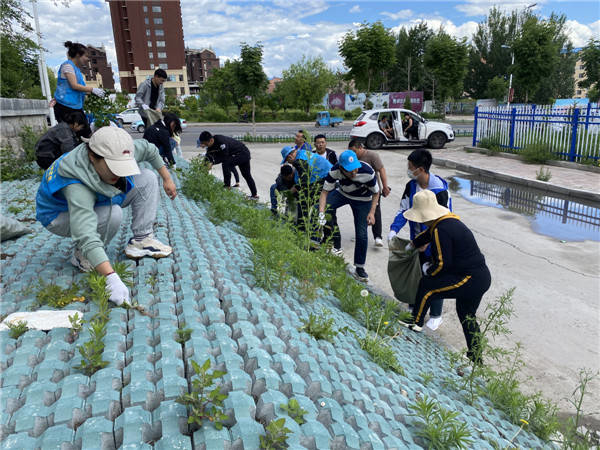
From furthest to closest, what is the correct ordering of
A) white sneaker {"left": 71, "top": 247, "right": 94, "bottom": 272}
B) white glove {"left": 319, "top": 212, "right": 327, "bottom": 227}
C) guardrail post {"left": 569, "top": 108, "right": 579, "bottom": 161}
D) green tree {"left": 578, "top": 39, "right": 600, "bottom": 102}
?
green tree {"left": 578, "top": 39, "right": 600, "bottom": 102}
guardrail post {"left": 569, "top": 108, "right": 579, "bottom": 161}
white glove {"left": 319, "top": 212, "right": 327, "bottom": 227}
white sneaker {"left": 71, "top": 247, "right": 94, "bottom": 272}

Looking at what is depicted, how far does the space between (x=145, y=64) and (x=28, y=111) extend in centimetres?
7118

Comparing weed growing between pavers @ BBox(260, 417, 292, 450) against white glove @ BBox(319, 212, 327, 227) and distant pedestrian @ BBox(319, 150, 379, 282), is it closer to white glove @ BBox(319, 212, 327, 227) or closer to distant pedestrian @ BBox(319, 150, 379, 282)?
white glove @ BBox(319, 212, 327, 227)

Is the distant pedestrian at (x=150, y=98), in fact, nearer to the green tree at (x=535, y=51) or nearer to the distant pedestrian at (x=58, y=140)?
the distant pedestrian at (x=58, y=140)

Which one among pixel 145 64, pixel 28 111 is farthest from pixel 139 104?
pixel 145 64

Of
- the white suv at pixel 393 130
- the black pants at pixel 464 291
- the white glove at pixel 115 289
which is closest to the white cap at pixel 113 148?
the white glove at pixel 115 289

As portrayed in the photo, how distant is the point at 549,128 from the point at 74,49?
13.8 metres

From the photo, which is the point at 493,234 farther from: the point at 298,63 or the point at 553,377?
the point at 298,63

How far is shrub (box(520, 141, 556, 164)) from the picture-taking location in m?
13.6

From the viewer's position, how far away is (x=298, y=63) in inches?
1950

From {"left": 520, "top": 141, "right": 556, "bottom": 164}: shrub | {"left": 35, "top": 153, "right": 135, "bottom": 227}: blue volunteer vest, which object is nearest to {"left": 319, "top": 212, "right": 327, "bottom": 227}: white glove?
{"left": 35, "top": 153, "right": 135, "bottom": 227}: blue volunteer vest

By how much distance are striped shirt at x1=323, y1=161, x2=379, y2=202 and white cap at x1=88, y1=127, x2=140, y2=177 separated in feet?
9.95

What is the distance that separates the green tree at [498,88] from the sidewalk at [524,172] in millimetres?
39243

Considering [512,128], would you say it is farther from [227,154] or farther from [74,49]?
[74,49]

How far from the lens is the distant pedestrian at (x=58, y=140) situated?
17.1ft
